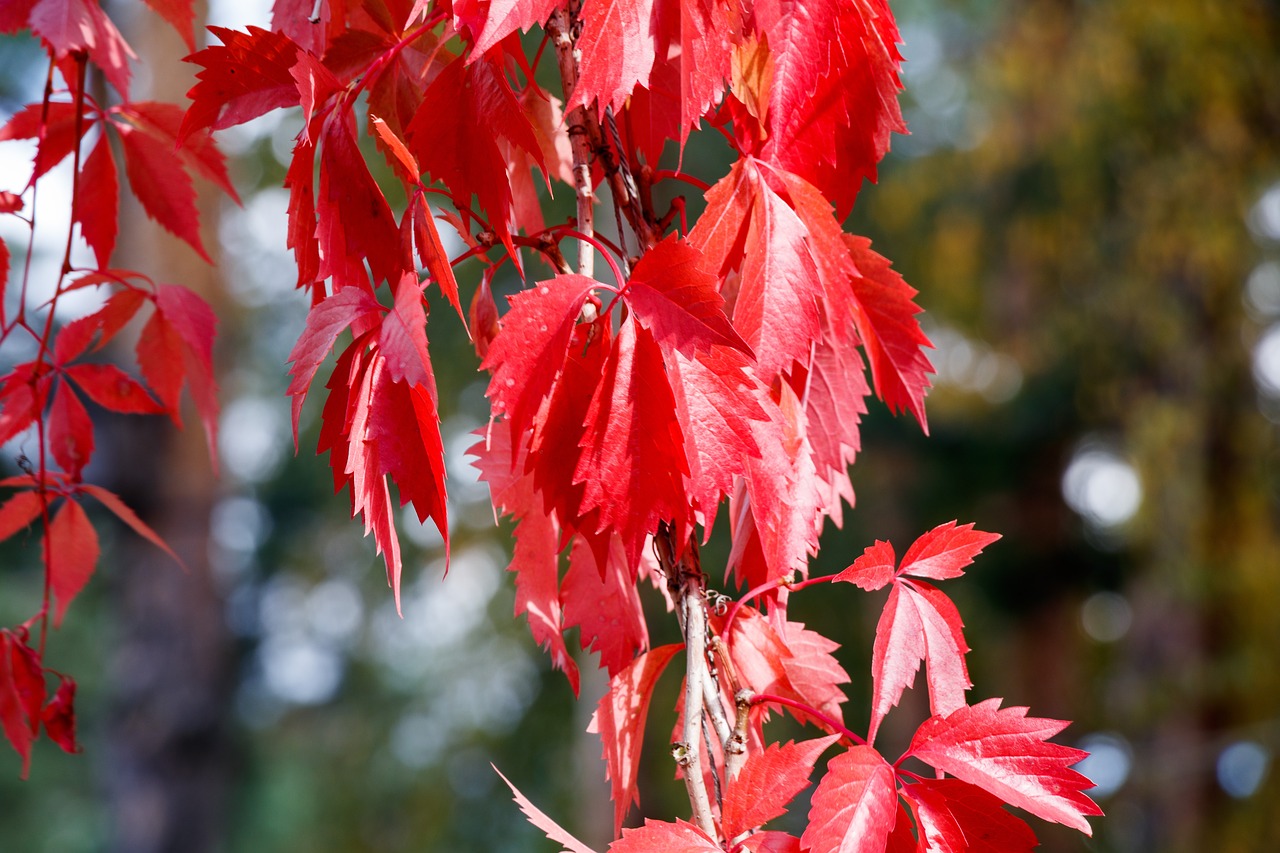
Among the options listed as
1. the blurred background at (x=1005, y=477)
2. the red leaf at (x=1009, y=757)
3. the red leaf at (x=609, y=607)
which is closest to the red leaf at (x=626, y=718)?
the red leaf at (x=609, y=607)

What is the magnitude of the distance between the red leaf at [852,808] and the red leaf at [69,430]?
564 mm

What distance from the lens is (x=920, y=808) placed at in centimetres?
38

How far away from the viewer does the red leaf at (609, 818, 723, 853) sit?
0.36m

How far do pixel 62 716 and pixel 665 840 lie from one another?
472 mm

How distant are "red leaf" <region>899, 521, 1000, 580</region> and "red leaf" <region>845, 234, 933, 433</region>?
0.08 meters

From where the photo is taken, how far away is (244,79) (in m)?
0.46

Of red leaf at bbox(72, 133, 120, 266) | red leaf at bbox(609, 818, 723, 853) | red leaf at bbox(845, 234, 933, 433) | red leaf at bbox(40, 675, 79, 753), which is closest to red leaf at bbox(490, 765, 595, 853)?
red leaf at bbox(609, 818, 723, 853)

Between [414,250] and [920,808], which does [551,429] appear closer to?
[414,250]

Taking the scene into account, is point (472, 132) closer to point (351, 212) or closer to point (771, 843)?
point (351, 212)

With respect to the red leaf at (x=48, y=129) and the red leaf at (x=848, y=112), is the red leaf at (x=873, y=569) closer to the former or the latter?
the red leaf at (x=848, y=112)

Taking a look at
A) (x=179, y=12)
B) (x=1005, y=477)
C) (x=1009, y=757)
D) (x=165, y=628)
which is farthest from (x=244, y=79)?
(x=1005, y=477)

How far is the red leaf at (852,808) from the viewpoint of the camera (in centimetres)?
36

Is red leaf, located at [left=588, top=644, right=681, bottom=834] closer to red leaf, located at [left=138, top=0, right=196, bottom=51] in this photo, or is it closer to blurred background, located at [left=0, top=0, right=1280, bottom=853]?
red leaf, located at [left=138, top=0, right=196, bottom=51]

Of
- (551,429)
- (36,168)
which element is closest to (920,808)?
(551,429)
